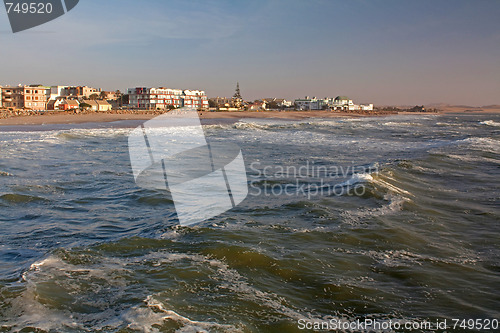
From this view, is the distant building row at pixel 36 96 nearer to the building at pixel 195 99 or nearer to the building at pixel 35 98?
the building at pixel 35 98

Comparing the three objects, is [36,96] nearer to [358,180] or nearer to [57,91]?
[57,91]

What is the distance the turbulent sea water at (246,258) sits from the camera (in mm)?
3953

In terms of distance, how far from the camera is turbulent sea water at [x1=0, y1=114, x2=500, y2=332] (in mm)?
3953

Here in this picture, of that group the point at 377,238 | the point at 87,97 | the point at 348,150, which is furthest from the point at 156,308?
the point at 87,97

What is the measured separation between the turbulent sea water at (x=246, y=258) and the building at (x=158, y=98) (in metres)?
87.7

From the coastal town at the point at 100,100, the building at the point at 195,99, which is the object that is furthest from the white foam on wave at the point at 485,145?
the building at the point at 195,99

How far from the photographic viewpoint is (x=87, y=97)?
300ft

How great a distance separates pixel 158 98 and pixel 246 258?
329ft

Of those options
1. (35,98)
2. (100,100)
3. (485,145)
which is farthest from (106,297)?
(100,100)

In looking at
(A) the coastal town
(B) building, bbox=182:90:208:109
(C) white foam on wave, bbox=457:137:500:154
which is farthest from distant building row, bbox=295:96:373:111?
(C) white foam on wave, bbox=457:137:500:154

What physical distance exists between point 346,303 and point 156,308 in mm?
2034

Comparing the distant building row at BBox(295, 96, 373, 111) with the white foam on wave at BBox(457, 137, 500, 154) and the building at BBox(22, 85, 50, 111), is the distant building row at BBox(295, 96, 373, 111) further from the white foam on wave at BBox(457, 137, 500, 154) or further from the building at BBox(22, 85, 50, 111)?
the white foam on wave at BBox(457, 137, 500, 154)

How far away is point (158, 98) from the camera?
331 ft

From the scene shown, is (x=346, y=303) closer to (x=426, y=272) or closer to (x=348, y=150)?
(x=426, y=272)
